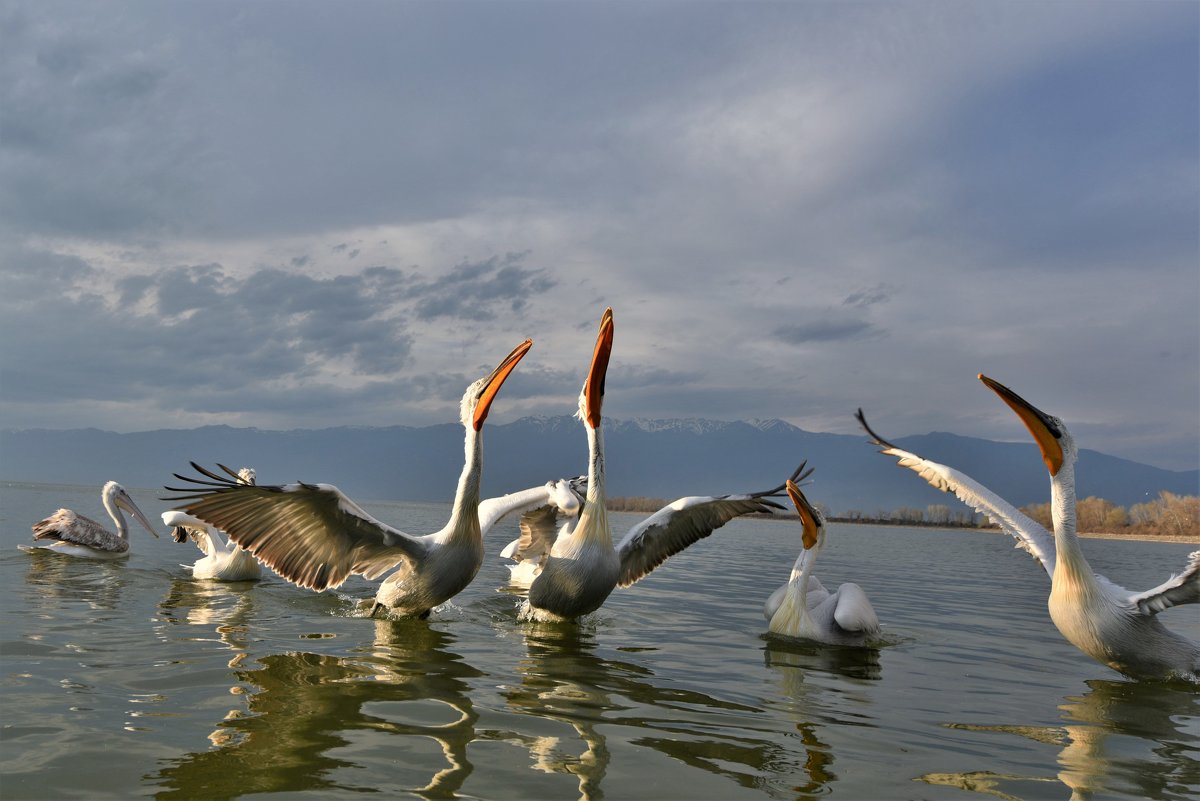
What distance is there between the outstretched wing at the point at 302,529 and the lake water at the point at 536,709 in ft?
1.90

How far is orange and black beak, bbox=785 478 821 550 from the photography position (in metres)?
8.38

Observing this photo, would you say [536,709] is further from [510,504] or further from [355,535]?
[510,504]

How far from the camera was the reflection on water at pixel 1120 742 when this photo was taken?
14.5 ft

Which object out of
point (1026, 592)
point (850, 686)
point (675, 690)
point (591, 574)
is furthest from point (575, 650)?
point (1026, 592)

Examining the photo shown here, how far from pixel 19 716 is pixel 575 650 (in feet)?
13.2

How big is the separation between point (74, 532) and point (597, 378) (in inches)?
389

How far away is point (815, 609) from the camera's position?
334 inches

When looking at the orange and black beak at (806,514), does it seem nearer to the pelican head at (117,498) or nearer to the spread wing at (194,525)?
the spread wing at (194,525)

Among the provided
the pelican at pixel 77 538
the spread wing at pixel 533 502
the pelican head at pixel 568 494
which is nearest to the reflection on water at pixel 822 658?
the pelican head at pixel 568 494

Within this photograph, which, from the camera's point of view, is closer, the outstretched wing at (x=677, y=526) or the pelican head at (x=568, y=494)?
the outstretched wing at (x=677, y=526)

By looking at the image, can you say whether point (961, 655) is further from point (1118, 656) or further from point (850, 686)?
point (850, 686)

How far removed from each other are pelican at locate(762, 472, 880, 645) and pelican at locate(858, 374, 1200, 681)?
166cm

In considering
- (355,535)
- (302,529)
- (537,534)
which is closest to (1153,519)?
(537,534)

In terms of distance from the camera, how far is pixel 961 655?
838 centimetres
